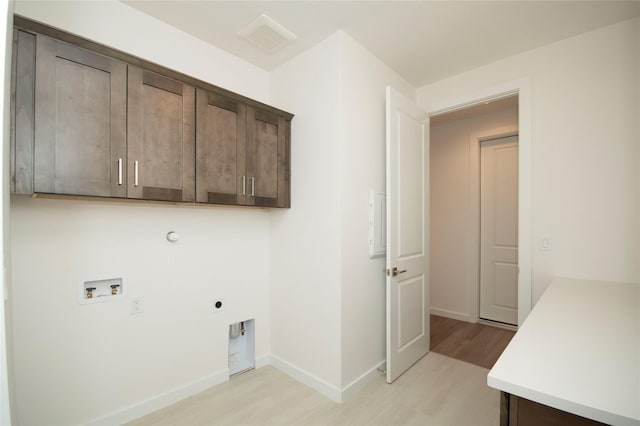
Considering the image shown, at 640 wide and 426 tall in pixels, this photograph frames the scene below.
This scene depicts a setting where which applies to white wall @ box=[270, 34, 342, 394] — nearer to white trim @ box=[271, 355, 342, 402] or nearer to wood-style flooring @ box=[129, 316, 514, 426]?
white trim @ box=[271, 355, 342, 402]

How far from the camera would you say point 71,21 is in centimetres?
171

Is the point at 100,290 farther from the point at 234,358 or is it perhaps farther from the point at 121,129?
the point at 234,358

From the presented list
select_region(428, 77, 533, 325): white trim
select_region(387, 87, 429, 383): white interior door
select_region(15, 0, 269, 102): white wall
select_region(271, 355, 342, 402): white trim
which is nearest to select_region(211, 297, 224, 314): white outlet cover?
select_region(271, 355, 342, 402): white trim

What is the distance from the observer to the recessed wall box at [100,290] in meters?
1.75

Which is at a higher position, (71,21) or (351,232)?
(71,21)

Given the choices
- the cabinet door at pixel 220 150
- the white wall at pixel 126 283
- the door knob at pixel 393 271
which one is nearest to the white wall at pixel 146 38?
the white wall at pixel 126 283

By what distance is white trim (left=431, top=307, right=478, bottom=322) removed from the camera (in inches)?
150

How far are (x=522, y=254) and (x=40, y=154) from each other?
309cm

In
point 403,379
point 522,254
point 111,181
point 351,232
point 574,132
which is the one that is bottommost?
point 403,379

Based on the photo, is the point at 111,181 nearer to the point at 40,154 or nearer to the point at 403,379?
the point at 40,154

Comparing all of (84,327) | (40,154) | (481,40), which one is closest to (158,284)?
(84,327)

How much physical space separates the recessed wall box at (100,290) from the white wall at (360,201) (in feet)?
4.69

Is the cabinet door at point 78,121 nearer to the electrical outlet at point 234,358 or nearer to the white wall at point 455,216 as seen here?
the electrical outlet at point 234,358

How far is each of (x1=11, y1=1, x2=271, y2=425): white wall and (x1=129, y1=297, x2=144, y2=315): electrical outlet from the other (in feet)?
0.11
